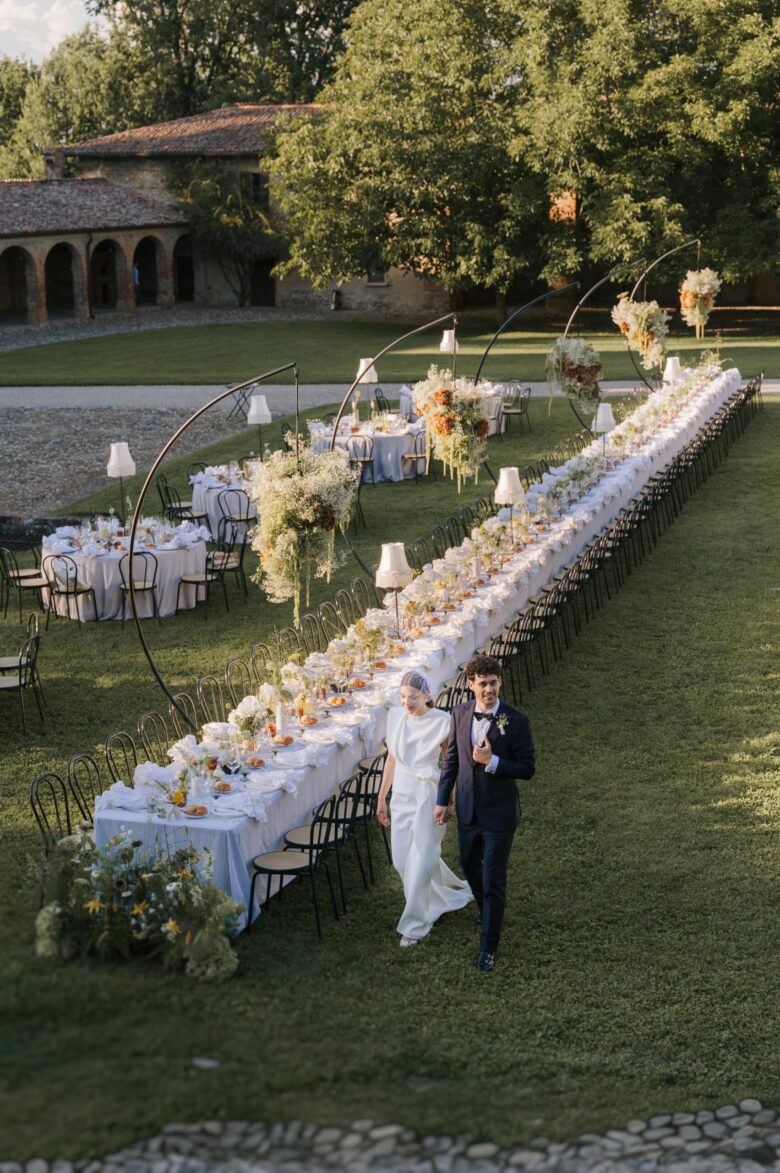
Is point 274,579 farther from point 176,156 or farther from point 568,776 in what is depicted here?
point 176,156

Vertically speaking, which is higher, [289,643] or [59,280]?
[59,280]

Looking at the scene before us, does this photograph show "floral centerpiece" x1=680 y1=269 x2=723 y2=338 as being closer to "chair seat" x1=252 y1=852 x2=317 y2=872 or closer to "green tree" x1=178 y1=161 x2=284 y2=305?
"green tree" x1=178 y1=161 x2=284 y2=305

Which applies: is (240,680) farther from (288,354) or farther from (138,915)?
(288,354)

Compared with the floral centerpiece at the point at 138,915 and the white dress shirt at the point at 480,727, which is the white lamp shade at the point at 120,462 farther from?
the white dress shirt at the point at 480,727

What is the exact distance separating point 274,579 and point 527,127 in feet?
109

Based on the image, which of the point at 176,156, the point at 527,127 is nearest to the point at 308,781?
the point at 527,127

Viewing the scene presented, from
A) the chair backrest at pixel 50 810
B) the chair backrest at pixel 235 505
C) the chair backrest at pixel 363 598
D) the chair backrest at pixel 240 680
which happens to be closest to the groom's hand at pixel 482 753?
the chair backrest at pixel 50 810

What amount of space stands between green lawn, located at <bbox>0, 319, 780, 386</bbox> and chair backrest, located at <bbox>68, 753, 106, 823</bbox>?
2329cm

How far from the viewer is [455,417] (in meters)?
17.8

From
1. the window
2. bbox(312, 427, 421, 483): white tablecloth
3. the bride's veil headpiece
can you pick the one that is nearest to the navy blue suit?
the bride's veil headpiece

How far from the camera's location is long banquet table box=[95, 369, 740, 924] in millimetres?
9344

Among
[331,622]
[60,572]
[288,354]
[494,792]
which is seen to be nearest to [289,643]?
[331,622]

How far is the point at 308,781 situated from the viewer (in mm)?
10453

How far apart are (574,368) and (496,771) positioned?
15.5m
